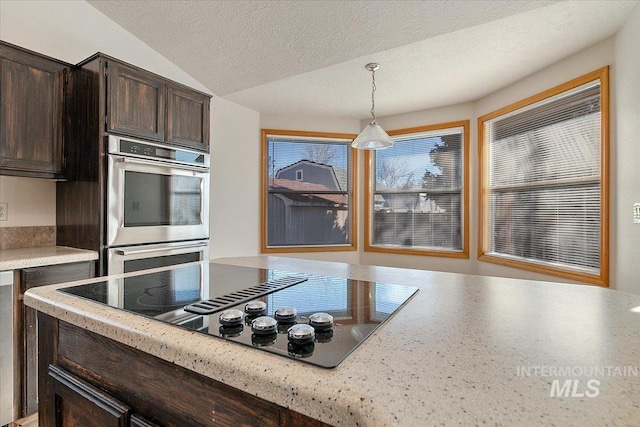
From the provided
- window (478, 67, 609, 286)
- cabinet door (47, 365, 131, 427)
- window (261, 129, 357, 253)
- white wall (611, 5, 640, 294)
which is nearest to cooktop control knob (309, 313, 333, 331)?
cabinet door (47, 365, 131, 427)

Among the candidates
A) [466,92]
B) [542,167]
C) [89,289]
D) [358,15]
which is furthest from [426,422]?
[466,92]

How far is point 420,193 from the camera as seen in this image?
3.94 meters

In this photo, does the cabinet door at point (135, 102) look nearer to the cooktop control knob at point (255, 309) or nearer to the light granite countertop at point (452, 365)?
the light granite countertop at point (452, 365)

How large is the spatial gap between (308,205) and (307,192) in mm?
165

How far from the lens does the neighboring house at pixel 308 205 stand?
4.04 meters

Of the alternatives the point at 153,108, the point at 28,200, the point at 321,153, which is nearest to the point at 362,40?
the point at 153,108

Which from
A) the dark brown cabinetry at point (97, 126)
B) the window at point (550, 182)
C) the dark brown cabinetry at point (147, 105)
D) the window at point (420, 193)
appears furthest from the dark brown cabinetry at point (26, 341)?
the window at point (550, 182)

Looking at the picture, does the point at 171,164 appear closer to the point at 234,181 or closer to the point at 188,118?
the point at 188,118

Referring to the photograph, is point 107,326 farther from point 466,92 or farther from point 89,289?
point 466,92

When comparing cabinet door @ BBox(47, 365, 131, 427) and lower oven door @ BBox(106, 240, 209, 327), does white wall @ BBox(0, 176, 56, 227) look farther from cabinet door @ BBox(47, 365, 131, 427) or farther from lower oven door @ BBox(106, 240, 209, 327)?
cabinet door @ BBox(47, 365, 131, 427)

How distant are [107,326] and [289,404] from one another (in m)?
0.50

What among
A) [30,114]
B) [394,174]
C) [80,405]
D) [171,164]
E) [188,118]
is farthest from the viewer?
[394,174]

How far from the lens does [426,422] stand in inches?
15.6

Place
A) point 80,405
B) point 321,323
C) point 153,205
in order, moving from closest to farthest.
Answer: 1. point 321,323
2. point 80,405
3. point 153,205
